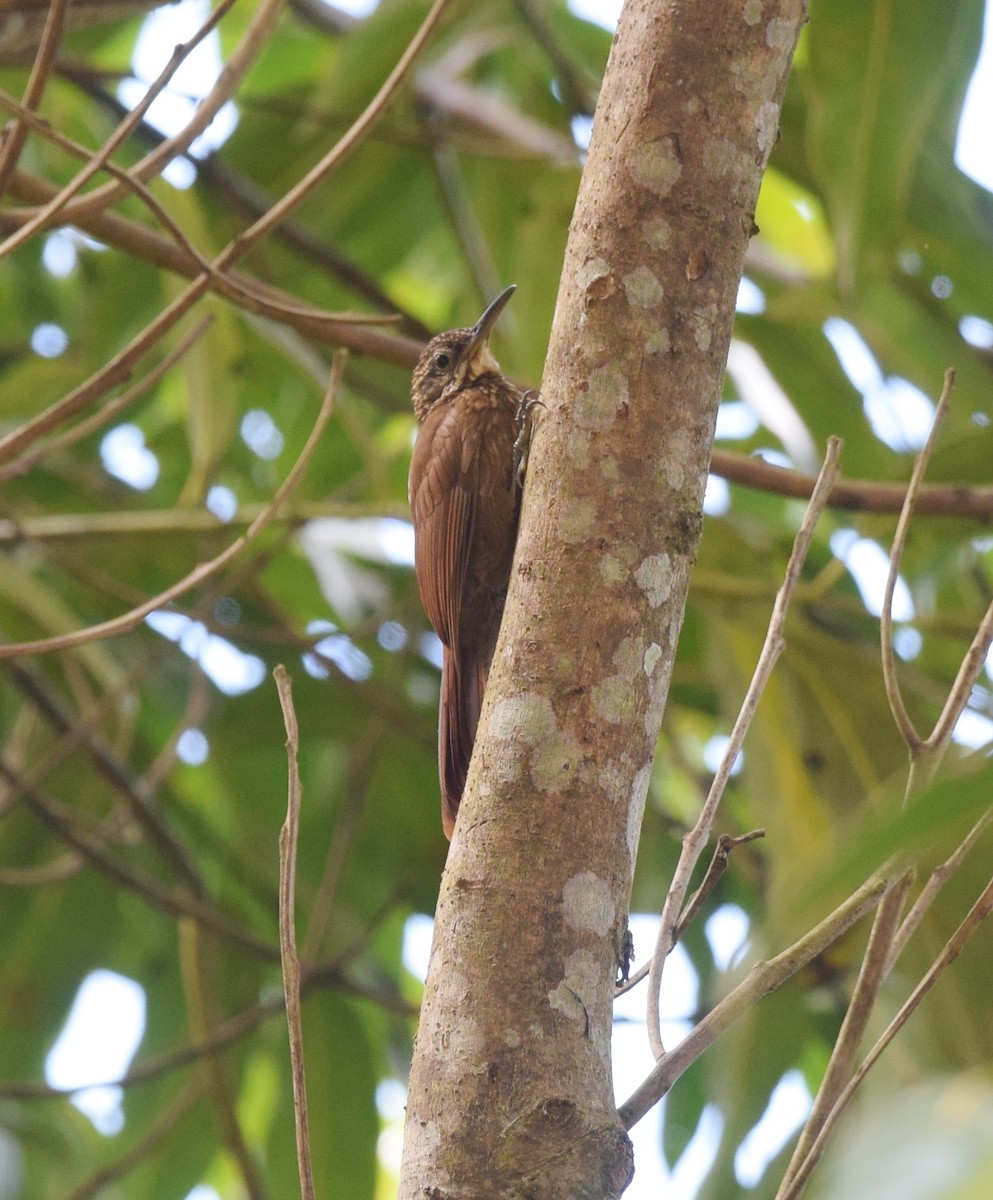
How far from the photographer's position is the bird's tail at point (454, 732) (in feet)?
8.27

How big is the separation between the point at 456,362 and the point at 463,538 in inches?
27.5

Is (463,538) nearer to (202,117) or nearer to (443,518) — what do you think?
(443,518)

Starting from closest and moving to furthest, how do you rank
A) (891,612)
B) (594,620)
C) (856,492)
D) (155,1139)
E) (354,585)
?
(594,620), (891,612), (856,492), (155,1139), (354,585)

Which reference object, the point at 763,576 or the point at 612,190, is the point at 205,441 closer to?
the point at 763,576

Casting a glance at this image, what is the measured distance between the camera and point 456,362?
3264 millimetres

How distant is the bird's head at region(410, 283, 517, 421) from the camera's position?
10.5 feet

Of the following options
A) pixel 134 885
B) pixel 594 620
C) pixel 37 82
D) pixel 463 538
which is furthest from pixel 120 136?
pixel 134 885

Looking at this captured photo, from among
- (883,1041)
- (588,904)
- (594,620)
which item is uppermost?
(594,620)

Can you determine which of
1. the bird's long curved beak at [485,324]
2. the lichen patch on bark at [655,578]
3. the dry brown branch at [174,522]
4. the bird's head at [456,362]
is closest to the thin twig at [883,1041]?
the lichen patch on bark at [655,578]

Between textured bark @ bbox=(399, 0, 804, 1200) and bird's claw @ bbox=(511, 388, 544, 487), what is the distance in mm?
936

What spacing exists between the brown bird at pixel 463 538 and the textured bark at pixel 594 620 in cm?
93

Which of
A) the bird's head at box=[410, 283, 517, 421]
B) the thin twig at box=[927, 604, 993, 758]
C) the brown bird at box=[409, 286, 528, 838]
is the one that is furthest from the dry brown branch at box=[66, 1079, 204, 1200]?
the thin twig at box=[927, 604, 993, 758]

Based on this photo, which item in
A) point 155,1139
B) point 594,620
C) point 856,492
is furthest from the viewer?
point 155,1139

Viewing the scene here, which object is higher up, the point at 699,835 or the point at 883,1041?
the point at 699,835
